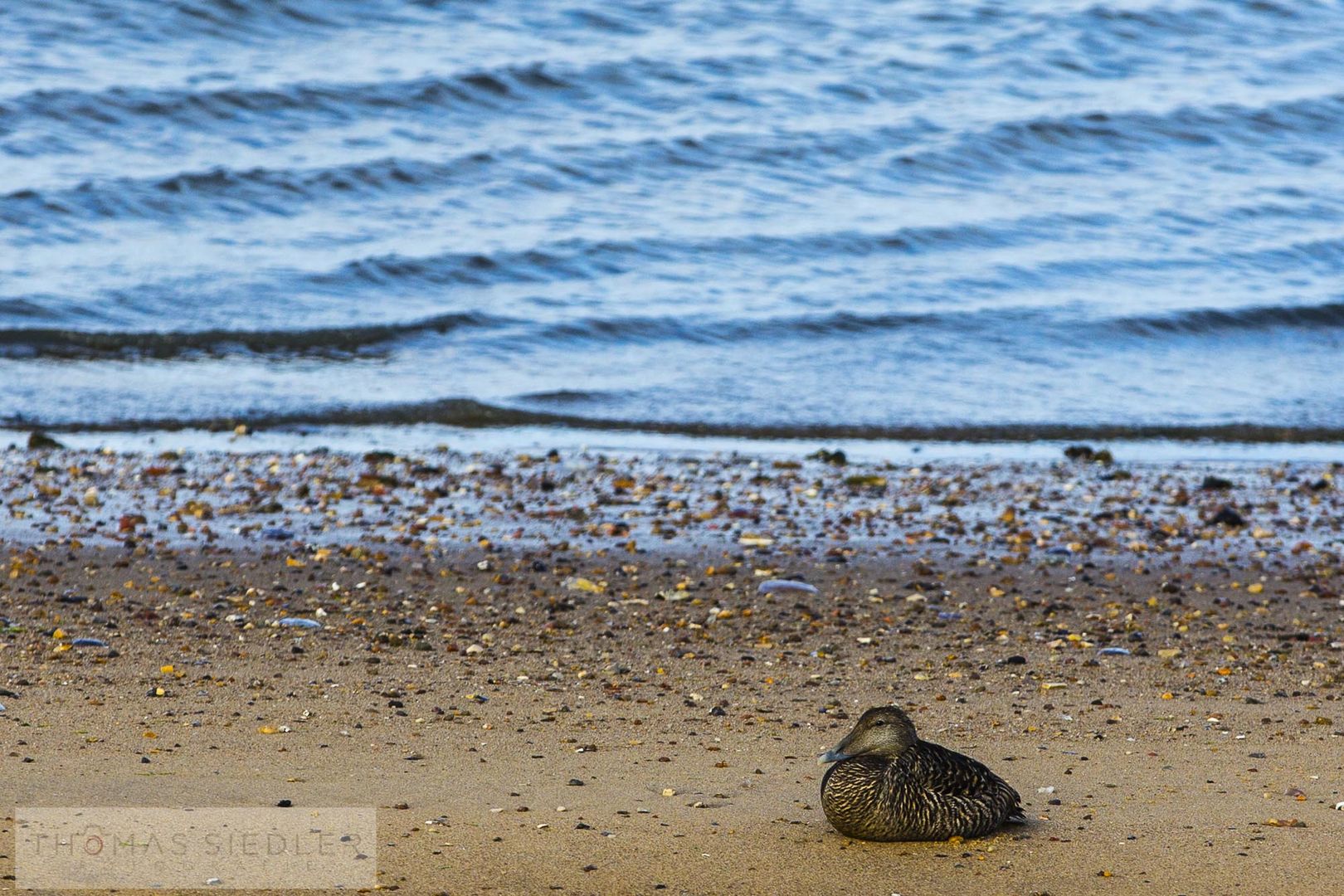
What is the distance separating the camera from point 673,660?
20.4 feet

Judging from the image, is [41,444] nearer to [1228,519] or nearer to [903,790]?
[1228,519]

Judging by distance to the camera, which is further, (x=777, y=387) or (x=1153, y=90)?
(x=1153, y=90)

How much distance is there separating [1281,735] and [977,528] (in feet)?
11.3

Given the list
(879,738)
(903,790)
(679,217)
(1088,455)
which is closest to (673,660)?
(879,738)

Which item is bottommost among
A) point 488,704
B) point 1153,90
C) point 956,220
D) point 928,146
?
point 488,704

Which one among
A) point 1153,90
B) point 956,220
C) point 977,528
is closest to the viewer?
point 977,528

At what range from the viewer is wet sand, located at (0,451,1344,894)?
429cm

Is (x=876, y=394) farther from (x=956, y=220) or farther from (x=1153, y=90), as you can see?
(x=1153, y=90)

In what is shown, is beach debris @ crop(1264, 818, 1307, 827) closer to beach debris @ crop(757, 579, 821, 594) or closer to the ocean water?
beach debris @ crop(757, 579, 821, 594)

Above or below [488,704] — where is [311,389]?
above

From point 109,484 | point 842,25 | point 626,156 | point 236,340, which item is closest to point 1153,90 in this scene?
point 842,25

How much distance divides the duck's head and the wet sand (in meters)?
0.24

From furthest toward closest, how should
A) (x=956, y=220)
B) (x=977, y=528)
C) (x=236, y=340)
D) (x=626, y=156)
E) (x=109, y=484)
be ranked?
(x=626, y=156) → (x=956, y=220) → (x=236, y=340) → (x=109, y=484) → (x=977, y=528)

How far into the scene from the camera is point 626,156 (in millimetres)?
20359
